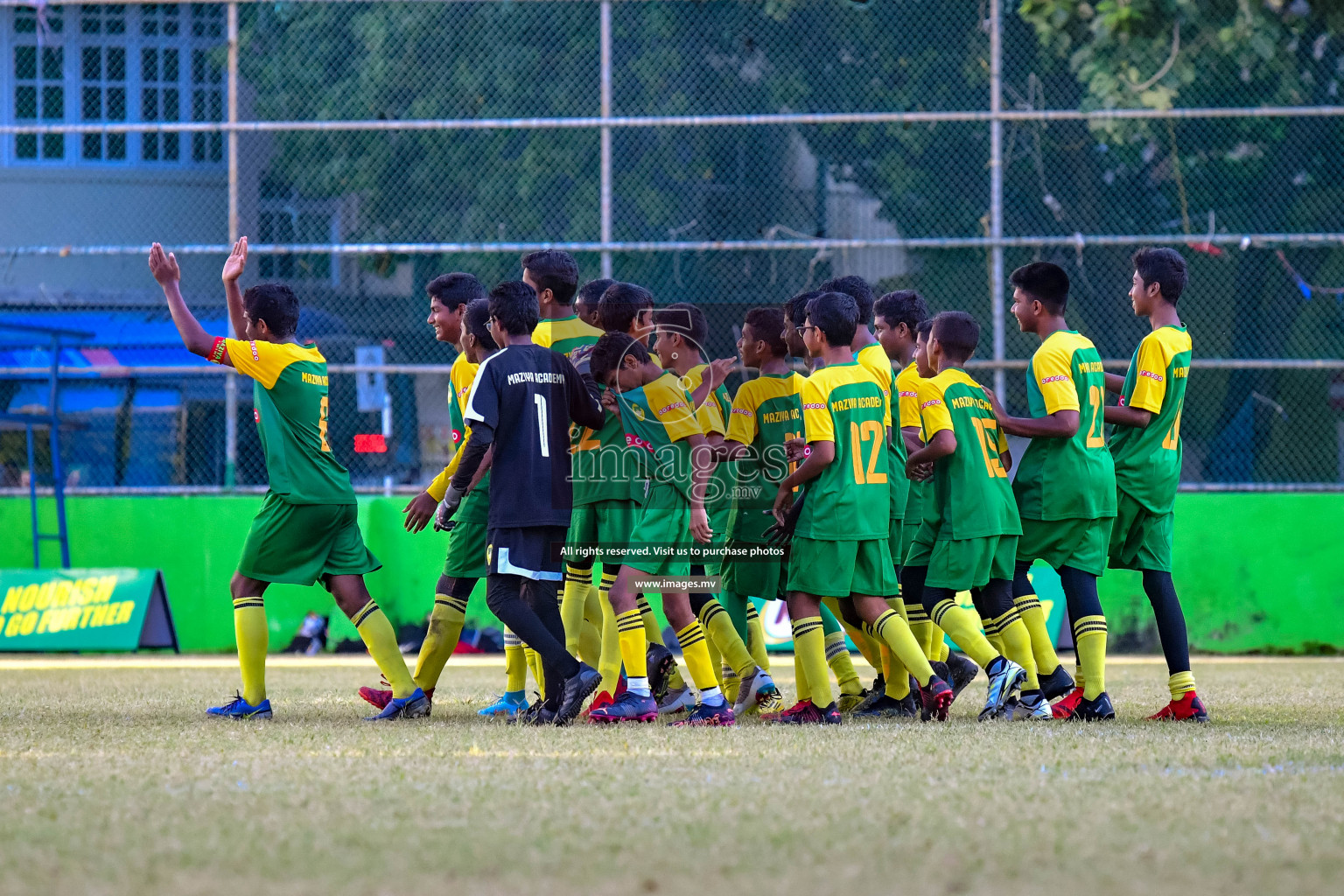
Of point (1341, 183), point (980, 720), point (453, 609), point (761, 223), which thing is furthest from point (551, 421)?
point (1341, 183)

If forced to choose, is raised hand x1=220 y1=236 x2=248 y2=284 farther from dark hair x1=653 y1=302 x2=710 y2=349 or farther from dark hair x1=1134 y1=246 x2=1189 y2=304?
dark hair x1=1134 y1=246 x2=1189 y2=304

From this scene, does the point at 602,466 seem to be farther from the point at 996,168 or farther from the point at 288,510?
the point at 996,168

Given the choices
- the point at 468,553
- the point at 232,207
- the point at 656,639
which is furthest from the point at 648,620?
the point at 232,207

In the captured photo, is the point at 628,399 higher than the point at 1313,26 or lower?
lower

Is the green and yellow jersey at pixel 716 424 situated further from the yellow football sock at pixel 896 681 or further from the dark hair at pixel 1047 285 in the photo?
the dark hair at pixel 1047 285

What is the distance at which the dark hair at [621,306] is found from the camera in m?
6.55

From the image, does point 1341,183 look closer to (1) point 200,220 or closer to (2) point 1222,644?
(2) point 1222,644

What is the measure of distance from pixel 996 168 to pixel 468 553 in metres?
6.80

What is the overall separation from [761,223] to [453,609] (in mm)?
6251

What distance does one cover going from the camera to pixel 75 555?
478 inches

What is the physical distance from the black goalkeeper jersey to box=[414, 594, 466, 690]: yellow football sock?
807mm

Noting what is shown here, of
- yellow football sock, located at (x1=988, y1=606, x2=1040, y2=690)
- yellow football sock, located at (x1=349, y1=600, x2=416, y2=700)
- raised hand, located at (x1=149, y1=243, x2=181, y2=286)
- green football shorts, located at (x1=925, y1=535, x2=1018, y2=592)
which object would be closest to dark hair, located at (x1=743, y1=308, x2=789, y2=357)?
green football shorts, located at (x1=925, y1=535, x2=1018, y2=592)

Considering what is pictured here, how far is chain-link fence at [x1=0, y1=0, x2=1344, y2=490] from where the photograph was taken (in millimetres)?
12086

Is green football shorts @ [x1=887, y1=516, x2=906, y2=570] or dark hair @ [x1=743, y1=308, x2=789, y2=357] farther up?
dark hair @ [x1=743, y1=308, x2=789, y2=357]
